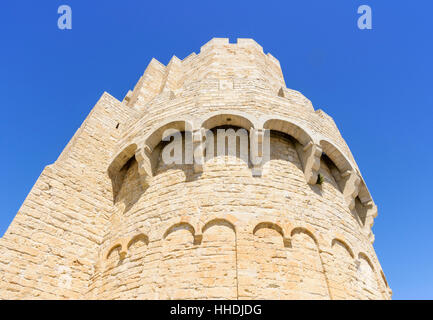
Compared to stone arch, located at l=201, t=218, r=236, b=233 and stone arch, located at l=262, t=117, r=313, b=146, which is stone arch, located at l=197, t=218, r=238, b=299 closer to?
stone arch, located at l=201, t=218, r=236, b=233

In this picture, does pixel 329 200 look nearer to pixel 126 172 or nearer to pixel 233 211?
pixel 233 211

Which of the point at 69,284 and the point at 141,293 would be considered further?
the point at 69,284

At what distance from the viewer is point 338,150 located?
26.1ft

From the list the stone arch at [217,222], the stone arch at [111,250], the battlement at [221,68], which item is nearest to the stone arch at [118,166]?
the stone arch at [111,250]

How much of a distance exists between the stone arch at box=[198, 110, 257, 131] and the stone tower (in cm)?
3

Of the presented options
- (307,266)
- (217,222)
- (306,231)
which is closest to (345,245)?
(306,231)

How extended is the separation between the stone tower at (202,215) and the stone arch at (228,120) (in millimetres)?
33

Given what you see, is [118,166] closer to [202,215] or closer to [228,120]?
[228,120]

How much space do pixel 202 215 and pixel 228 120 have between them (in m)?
2.58

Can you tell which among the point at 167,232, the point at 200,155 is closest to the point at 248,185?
the point at 200,155

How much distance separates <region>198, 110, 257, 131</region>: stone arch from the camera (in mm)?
7207

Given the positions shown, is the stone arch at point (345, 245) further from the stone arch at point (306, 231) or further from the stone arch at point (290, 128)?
the stone arch at point (290, 128)

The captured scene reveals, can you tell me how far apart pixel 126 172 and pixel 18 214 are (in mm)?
2851

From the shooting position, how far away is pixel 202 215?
600cm
